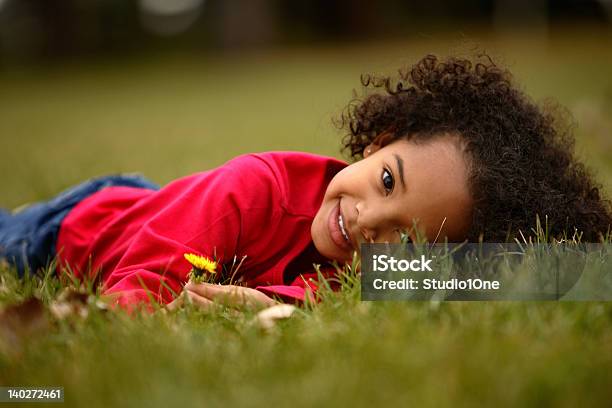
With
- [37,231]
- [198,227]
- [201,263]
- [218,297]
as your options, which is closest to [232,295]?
[218,297]

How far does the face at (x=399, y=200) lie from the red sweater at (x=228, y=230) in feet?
0.50

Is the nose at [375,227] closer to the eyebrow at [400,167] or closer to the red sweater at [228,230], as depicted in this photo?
the eyebrow at [400,167]

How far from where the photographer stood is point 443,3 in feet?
76.4

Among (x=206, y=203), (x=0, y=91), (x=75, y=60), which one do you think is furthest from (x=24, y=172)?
(x=75, y=60)

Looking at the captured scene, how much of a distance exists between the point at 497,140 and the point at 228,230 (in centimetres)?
94

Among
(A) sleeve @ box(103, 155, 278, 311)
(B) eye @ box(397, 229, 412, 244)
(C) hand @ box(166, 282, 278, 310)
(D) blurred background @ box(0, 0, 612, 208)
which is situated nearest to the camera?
(C) hand @ box(166, 282, 278, 310)

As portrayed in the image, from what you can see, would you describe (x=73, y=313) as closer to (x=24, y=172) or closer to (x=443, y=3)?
(x=24, y=172)

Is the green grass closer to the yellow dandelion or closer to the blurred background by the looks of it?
the yellow dandelion

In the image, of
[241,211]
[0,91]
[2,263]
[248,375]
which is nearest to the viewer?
[248,375]

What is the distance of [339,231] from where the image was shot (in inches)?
85.7

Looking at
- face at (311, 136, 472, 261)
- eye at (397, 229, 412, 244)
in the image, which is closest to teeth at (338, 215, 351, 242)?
face at (311, 136, 472, 261)

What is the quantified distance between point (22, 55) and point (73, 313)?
77.7ft

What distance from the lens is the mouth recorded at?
215 cm

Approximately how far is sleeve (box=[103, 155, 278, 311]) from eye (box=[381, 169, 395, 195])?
403 mm
